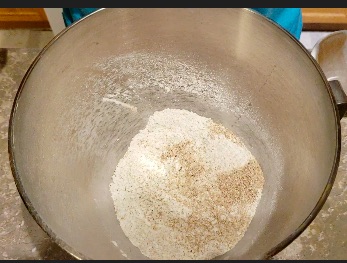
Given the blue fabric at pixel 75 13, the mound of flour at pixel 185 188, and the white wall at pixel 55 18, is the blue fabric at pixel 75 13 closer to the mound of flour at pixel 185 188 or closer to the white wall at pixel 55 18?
the white wall at pixel 55 18

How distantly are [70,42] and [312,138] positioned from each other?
36 centimetres

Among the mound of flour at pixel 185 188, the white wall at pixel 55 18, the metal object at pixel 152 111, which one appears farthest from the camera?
the white wall at pixel 55 18

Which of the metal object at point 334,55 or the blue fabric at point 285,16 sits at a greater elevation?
the blue fabric at point 285,16

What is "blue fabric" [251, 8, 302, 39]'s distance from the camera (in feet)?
2.54

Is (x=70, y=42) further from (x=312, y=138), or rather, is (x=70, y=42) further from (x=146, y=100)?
(x=312, y=138)

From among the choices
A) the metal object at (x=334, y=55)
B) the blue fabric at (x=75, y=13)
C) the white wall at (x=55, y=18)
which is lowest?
the metal object at (x=334, y=55)

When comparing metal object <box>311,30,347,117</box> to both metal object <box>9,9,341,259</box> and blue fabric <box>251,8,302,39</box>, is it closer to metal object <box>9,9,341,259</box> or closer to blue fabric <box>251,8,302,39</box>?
blue fabric <box>251,8,302,39</box>

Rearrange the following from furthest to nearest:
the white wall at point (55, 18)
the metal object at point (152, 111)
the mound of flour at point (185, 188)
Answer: the white wall at point (55, 18) < the mound of flour at point (185, 188) < the metal object at point (152, 111)

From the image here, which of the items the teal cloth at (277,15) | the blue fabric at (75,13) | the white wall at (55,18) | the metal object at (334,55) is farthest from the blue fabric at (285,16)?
the white wall at (55,18)

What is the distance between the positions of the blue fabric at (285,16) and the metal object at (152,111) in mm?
98

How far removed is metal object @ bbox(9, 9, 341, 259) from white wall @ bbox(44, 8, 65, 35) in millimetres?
235

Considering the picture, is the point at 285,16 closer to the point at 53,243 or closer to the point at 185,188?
the point at 185,188

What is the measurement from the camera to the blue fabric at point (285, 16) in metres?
0.77

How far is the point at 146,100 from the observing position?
2.71ft
